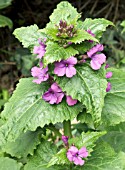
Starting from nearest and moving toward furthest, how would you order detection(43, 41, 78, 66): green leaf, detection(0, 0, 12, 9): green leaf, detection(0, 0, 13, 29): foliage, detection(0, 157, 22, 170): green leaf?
detection(43, 41, 78, 66): green leaf < detection(0, 157, 22, 170): green leaf < detection(0, 0, 13, 29): foliage < detection(0, 0, 12, 9): green leaf

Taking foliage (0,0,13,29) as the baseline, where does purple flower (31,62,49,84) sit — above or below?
below

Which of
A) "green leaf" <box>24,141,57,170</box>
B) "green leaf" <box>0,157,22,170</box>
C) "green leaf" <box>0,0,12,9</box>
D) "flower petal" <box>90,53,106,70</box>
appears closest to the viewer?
"flower petal" <box>90,53,106,70</box>

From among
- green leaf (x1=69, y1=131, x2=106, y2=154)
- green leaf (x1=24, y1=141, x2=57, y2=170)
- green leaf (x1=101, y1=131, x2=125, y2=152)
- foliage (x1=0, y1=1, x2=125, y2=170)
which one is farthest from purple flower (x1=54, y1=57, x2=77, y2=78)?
green leaf (x1=101, y1=131, x2=125, y2=152)

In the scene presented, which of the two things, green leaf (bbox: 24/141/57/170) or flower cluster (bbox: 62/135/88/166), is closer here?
flower cluster (bbox: 62/135/88/166)

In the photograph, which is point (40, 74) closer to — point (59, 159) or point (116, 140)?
point (59, 159)

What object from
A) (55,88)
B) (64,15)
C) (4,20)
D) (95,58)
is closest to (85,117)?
(55,88)

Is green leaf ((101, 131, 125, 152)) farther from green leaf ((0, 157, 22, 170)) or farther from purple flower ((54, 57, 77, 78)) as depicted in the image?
purple flower ((54, 57, 77, 78))
